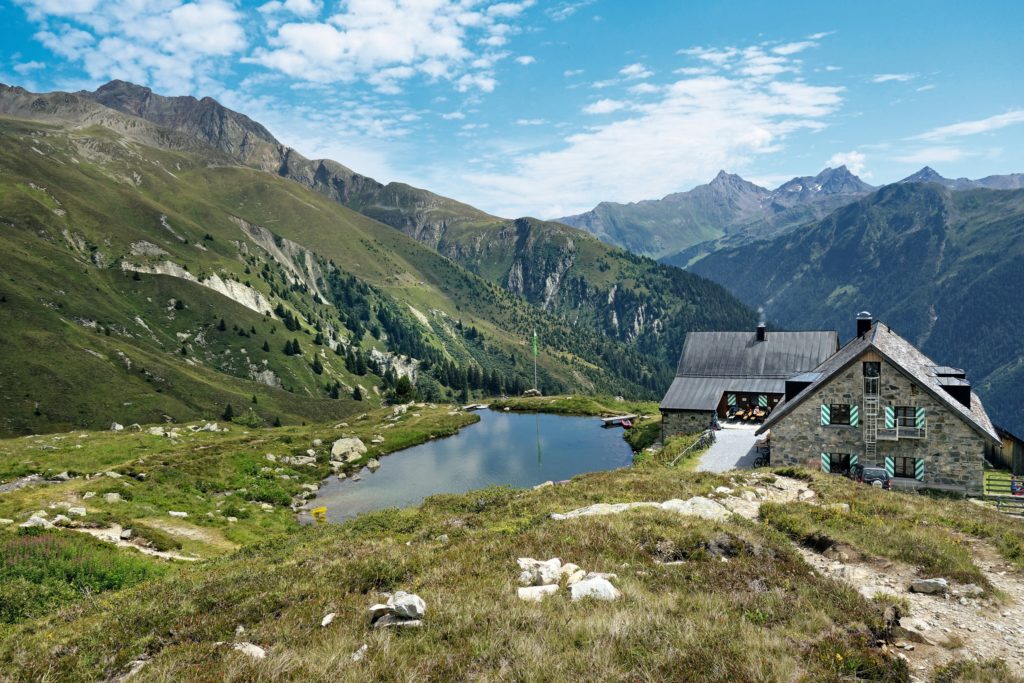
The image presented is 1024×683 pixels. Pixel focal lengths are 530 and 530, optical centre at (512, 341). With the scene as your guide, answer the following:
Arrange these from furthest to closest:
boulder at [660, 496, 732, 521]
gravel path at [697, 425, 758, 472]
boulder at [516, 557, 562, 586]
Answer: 1. gravel path at [697, 425, 758, 472]
2. boulder at [660, 496, 732, 521]
3. boulder at [516, 557, 562, 586]

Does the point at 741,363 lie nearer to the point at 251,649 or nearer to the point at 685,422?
the point at 685,422

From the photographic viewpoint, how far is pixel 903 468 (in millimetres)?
38656

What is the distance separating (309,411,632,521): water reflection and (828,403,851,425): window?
2612cm

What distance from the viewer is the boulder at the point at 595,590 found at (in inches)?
464

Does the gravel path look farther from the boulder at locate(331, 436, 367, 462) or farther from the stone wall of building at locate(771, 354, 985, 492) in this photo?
the boulder at locate(331, 436, 367, 462)

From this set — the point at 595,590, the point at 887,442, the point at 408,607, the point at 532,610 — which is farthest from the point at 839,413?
the point at 408,607

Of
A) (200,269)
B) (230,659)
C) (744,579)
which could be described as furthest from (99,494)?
(200,269)

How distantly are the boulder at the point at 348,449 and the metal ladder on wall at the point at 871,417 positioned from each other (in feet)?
174

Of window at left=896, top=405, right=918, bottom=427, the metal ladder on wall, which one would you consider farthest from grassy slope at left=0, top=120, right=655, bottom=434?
window at left=896, top=405, right=918, bottom=427

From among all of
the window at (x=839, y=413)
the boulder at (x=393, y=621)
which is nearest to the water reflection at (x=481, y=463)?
the window at (x=839, y=413)

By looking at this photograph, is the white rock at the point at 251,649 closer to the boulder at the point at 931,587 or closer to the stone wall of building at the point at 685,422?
the boulder at the point at 931,587

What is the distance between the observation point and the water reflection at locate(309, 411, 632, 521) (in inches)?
2068

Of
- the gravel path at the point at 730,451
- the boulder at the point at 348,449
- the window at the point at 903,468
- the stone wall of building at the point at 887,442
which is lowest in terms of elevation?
the boulder at the point at 348,449

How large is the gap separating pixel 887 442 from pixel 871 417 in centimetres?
208
